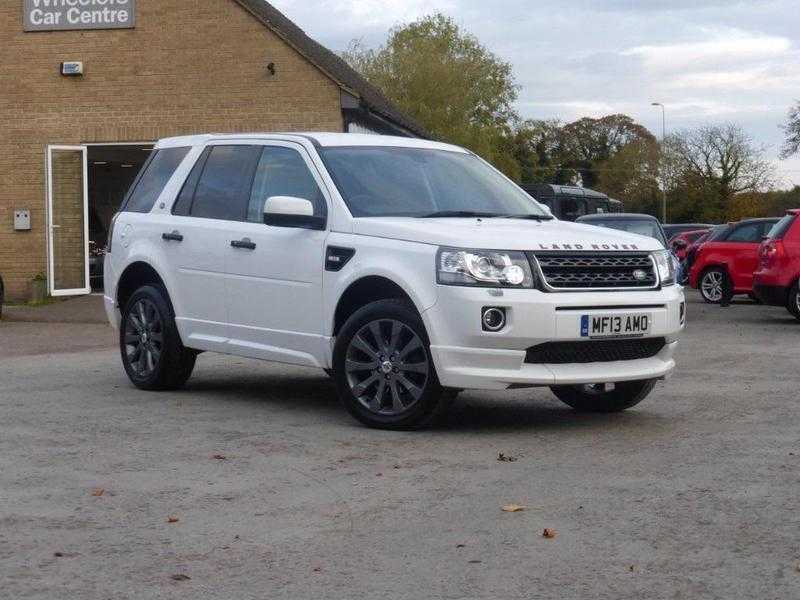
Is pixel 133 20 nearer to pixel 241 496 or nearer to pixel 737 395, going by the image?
pixel 737 395

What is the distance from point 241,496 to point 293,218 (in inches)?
119

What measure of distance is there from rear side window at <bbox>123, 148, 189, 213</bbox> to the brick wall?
12782mm

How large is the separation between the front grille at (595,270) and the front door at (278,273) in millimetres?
1573

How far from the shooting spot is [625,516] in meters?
6.33

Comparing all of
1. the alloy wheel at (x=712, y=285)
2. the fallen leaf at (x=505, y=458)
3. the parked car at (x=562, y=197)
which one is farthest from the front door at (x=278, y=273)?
the parked car at (x=562, y=197)

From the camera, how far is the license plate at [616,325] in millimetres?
8641

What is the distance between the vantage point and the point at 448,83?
7050 cm

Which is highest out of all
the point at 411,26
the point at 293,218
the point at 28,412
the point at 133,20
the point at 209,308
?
the point at 411,26

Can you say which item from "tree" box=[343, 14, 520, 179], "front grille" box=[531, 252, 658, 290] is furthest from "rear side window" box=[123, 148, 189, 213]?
"tree" box=[343, 14, 520, 179]

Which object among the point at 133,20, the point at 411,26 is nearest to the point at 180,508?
the point at 133,20

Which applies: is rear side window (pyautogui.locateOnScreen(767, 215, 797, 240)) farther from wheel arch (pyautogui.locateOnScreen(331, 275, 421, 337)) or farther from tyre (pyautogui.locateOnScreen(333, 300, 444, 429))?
tyre (pyautogui.locateOnScreen(333, 300, 444, 429))

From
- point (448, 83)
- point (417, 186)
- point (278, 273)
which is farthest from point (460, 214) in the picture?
point (448, 83)

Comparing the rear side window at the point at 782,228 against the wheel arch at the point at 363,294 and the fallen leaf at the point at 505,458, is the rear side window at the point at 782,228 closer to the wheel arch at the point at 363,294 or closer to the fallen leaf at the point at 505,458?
the wheel arch at the point at 363,294

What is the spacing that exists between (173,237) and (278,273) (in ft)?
4.48
